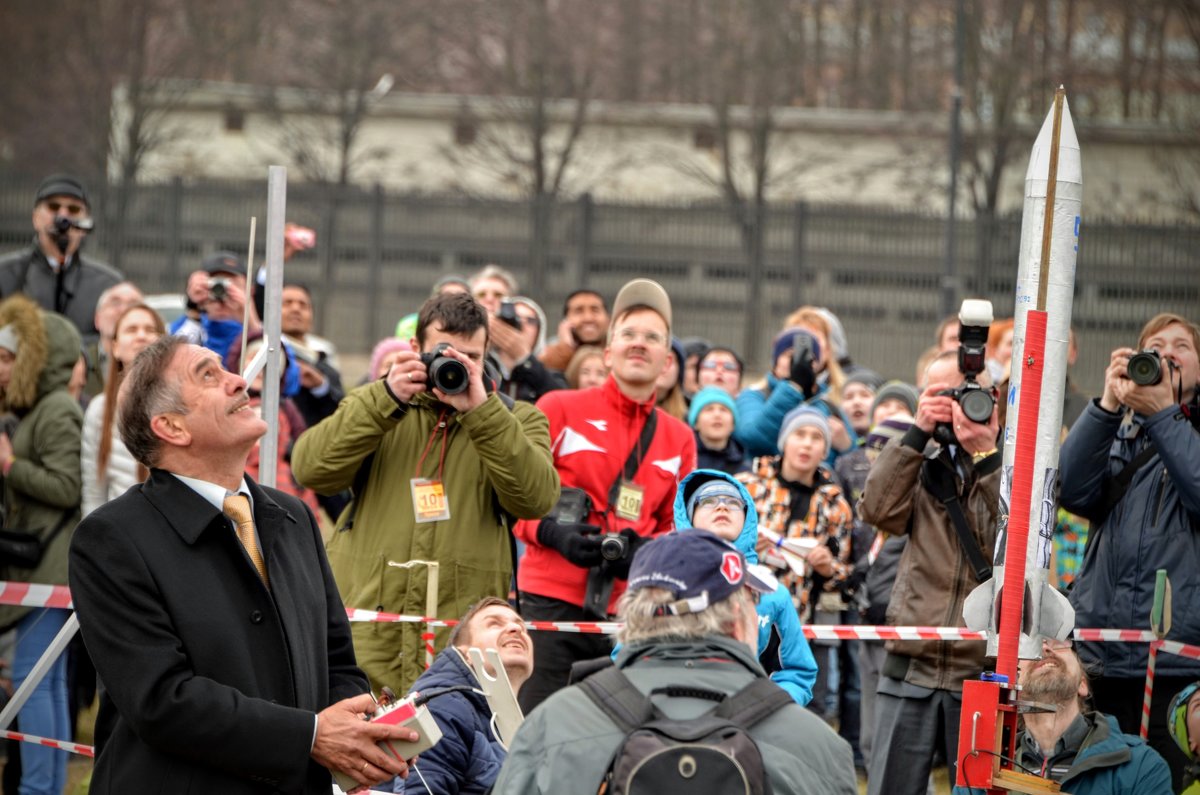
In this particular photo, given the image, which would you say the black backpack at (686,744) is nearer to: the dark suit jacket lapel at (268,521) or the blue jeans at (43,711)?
the dark suit jacket lapel at (268,521)

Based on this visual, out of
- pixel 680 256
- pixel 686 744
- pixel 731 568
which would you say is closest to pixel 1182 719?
pixel 731 568

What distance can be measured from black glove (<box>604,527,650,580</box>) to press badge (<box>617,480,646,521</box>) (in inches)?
3.4

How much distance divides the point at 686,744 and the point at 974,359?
A: 2.77 meters

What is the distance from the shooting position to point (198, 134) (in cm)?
3381

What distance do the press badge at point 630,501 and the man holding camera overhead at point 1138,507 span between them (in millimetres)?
1708

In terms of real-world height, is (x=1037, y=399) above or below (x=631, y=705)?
above

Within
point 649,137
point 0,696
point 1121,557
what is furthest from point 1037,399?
point 649,137

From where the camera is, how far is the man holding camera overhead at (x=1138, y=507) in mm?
5973

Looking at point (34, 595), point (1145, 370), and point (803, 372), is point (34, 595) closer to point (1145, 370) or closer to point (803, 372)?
point (803, 372)

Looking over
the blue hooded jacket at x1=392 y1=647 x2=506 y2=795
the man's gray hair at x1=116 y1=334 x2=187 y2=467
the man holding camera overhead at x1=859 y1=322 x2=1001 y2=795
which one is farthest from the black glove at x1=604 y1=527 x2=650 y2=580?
the man's gray hair at x1=116 y1=334 x2=187 y2=467

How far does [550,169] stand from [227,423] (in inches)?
1214

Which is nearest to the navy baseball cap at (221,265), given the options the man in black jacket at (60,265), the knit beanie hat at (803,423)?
the man in black jacket at (60,265)

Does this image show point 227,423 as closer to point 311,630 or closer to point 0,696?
point 311,630

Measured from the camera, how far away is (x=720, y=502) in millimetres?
5594
